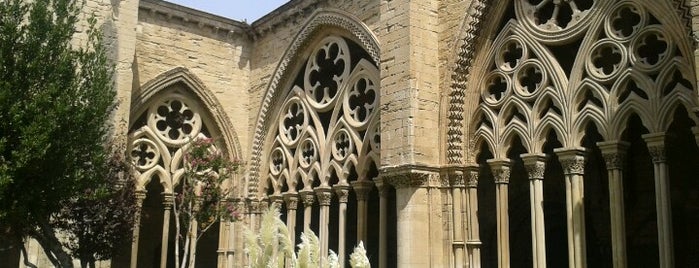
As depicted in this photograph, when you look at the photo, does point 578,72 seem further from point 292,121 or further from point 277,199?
point 277,199

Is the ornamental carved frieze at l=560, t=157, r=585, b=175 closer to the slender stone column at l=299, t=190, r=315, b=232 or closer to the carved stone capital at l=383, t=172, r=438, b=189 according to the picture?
the carved stone capital at l=383, t=172, r=438, b=189

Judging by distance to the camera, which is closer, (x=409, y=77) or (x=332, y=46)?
(x=409, y=77)

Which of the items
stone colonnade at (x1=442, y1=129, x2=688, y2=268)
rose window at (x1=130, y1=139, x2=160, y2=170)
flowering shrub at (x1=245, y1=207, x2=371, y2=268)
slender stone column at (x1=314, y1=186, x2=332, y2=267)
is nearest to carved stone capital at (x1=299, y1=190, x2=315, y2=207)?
slender stone column at (x1=314, y1=186, x2=332, y2=267)

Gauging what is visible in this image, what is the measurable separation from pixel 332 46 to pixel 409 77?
349cm

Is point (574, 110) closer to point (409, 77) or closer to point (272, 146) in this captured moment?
point (409, 77)

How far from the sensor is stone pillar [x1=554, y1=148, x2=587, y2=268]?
880 cm

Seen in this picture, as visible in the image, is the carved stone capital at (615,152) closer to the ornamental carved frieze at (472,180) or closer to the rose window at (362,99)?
the ornamental carved frieze at (472,180)

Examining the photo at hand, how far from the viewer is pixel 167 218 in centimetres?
1386

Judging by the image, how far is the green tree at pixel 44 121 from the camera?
7801 mm

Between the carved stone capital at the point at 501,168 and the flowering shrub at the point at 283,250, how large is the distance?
575cm

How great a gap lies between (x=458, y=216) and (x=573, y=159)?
6.46ft

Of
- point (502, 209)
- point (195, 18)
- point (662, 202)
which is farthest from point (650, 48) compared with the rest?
point (195, 18)

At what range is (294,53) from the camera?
1418 cm

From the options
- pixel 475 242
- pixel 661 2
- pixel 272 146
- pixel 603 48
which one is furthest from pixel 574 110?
pixel 272 146
